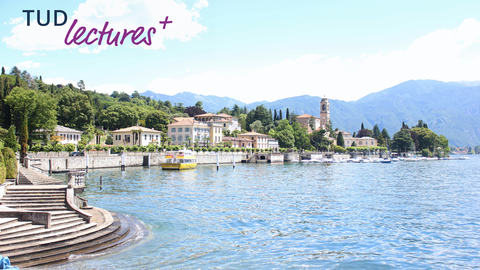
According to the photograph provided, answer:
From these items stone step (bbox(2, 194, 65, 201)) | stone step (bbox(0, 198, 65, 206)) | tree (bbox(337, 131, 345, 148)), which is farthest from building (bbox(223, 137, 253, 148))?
stone step (bbox(0, 198, 65, 206))

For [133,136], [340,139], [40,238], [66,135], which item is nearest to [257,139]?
[133,136]

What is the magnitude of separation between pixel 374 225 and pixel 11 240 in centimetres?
1741

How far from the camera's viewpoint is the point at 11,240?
12000 mm

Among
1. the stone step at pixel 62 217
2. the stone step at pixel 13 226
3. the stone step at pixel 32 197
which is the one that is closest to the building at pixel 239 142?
the stone step at pixel 32 197

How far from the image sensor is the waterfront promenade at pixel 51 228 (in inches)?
470

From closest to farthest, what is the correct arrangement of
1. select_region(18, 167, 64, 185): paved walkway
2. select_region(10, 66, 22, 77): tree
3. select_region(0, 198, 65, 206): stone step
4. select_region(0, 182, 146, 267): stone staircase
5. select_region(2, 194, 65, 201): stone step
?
select_region(0, 182, 146, 267): stone staircase < select_region(0, 198, 65, 206): stone step < select_region(2, 194, 65, 201): stone step < select_region(18, 167, 64, 185): paved walkway < select_region(10, 66, 22, 77): tree

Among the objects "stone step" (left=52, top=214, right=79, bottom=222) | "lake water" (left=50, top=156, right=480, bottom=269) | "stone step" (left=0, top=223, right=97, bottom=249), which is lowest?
"lake water" (left=50, top=156, right=480, bottom=269)

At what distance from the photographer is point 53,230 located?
1342cm

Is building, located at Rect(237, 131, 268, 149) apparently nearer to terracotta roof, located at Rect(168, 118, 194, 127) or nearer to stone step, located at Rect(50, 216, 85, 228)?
terracotta roof, located at Rect(168, 118, 194, 127)

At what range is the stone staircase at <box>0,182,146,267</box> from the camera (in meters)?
11.9

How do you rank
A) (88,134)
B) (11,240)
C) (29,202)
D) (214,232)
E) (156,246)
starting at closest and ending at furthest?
(11,240) < (156,246) < (29,202) < (214,232) < (88,134)

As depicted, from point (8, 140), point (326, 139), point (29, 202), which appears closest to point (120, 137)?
point (8, 140)

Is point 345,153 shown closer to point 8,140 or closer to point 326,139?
point 326,139

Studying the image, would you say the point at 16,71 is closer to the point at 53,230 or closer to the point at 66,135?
the point at 66,135
